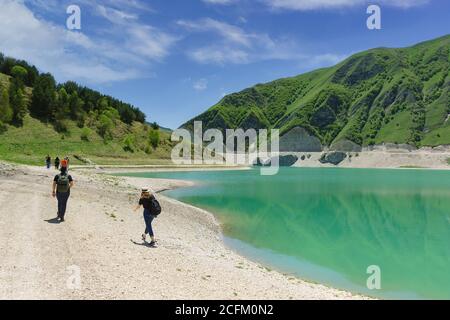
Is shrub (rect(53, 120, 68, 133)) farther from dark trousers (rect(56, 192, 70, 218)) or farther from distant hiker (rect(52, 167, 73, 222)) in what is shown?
distant hiker (rect(52, 167, 73, 222))

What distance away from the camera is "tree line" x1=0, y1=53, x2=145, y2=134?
102 m

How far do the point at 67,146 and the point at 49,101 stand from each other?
1862cm

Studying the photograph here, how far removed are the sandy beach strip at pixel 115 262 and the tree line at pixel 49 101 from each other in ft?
281

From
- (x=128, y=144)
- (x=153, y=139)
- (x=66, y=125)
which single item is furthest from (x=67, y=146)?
(x=153, y=139)

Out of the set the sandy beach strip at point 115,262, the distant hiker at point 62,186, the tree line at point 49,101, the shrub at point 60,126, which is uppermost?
the tree line at point 49,101

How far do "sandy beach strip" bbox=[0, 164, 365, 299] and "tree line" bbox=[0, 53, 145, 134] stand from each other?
3377 inches

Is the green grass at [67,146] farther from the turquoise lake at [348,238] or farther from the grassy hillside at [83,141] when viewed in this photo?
the turquoise lake at [348,238]

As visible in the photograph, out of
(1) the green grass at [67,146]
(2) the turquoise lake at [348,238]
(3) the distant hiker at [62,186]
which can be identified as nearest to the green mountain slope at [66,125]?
(1) the green grass at [67,146]

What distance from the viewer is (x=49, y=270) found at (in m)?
12.8

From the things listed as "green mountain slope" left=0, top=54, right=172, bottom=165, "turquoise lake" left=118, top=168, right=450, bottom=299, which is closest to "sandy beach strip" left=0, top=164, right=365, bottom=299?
"turquoise lake" left=118, top=168, right=450, bottom=299

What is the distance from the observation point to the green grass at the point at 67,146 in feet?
285
